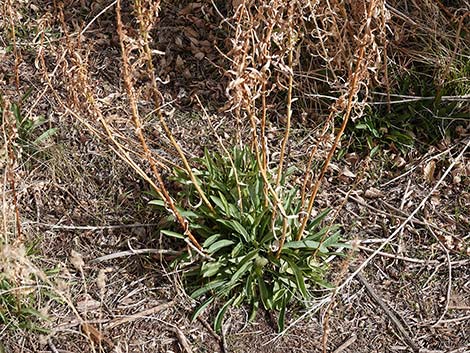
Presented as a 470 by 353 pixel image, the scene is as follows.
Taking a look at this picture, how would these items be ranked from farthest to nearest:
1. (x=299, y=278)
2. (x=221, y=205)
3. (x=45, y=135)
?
(x=45, y=135), (x=221, y=205), (x=299, y=278)

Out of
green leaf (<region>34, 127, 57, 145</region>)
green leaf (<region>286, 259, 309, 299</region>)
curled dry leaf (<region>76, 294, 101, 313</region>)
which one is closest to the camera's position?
green leaf (<region>286, 259, 309, 299</region>)

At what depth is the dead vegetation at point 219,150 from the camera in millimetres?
3088

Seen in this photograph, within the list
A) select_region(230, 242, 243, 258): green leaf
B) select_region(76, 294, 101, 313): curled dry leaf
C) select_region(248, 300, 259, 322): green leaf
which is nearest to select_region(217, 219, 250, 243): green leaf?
select_region(230, 242, 243, 258): green leaf

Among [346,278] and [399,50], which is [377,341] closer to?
[346,278]

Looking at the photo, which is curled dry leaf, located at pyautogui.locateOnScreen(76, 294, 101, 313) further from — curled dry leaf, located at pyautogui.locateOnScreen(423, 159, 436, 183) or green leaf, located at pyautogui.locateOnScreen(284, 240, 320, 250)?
curled dry leaf, located at pyautogui.locateOnScreen(423, 159, 436, 183)

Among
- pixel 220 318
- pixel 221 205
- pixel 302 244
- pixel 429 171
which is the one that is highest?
pixel 221 205

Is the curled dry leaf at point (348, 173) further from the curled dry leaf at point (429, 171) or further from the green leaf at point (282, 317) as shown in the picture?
the green leaf at point (282, 317)

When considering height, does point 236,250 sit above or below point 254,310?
above

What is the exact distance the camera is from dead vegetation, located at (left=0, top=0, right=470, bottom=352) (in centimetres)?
309

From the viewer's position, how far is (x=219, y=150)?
3676 millimetres

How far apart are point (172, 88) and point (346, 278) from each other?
4.71 ft

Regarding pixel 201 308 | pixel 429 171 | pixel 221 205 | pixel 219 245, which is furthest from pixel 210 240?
pixel 429 171

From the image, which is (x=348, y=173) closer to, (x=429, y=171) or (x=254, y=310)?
(x=429, y=171)

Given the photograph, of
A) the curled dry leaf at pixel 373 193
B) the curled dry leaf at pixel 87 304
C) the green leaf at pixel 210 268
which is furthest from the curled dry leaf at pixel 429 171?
the curled dry leaf at pixel 87 304
